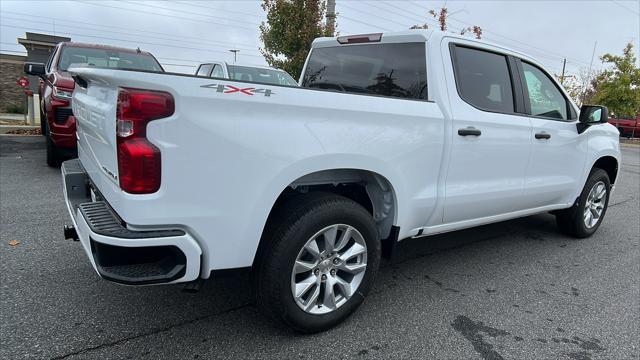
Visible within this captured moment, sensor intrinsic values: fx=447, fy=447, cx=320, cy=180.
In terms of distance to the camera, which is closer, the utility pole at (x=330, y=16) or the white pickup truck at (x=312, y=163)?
the white pickup truck at (x=312, y=163)

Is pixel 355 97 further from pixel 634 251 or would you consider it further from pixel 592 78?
pixel 592 78

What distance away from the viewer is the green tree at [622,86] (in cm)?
2766

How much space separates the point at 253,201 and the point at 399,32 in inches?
75.9

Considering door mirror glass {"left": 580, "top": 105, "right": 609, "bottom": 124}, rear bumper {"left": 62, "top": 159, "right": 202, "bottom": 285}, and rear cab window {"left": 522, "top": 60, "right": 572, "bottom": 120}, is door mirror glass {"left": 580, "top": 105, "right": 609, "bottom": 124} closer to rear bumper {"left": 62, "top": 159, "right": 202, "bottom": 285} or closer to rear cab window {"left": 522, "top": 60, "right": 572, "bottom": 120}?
rear cab window {"left": 522, "top": 60, "right": 572, "bottom": 120}

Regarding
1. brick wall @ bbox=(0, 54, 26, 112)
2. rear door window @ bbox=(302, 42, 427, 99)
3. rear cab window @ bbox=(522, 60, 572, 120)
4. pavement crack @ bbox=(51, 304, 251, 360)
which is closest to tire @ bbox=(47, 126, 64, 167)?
rear door window @ bbox=(302, 42, 427, 99)

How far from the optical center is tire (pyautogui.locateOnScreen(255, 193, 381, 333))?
2.41 meters

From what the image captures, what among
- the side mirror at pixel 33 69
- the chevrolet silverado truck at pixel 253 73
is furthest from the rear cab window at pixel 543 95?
the side mirror at pixel 33 69

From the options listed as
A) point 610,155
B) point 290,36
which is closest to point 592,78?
point 290,36

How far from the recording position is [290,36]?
1236cm

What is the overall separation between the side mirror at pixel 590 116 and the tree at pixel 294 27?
8.99 meters

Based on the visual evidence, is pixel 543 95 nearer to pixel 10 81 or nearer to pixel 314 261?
pixel 314 261

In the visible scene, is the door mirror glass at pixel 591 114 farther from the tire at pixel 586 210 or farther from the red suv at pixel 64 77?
the red suv at pixel 64 77

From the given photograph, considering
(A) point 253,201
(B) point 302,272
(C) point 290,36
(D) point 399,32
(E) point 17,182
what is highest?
(C) point 290,36

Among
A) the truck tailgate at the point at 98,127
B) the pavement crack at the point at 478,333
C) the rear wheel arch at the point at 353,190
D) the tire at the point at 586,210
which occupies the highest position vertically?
the truck tailgate at the point at 98,127
